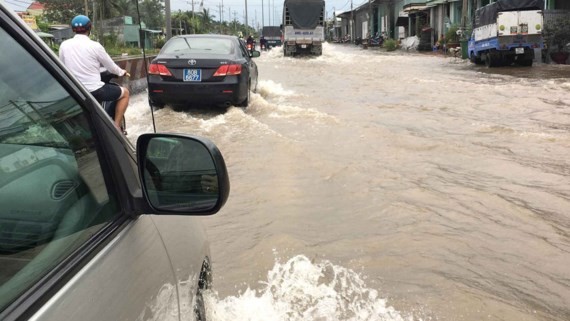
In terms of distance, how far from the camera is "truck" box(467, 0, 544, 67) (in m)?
20.6

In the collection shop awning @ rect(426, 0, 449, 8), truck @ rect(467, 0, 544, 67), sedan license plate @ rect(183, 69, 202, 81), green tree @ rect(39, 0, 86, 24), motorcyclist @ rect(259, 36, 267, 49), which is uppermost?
green tree @ rect(39, 0, 86, 24)

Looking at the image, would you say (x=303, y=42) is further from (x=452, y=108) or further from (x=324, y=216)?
(x=324, y=216)

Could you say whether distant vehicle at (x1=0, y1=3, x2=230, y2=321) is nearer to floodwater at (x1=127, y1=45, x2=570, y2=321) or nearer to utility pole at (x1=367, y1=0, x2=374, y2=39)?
floodwater at (x1=127, y1=45, x2=570, y2=321)

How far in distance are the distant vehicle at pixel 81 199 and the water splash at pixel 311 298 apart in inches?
49.9

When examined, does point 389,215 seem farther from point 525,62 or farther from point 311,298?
point 525,62

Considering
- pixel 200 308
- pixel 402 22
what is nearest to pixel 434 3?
pixel 402 22

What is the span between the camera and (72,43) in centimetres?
582

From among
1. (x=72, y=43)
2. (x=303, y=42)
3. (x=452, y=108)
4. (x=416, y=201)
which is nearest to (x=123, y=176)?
(x=416, y=201)

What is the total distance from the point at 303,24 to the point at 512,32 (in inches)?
510

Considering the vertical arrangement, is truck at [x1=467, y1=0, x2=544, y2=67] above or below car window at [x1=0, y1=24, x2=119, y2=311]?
above

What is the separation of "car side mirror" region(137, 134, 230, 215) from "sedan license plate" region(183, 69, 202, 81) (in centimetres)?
735

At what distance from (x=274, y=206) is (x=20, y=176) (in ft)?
12.6

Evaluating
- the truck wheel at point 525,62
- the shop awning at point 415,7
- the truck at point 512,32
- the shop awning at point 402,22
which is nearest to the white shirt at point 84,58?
the truck at point 512,32

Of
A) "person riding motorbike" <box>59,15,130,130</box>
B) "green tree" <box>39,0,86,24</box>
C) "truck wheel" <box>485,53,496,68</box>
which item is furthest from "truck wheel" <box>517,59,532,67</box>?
"green tree" <box>39,0,86,24</box>
